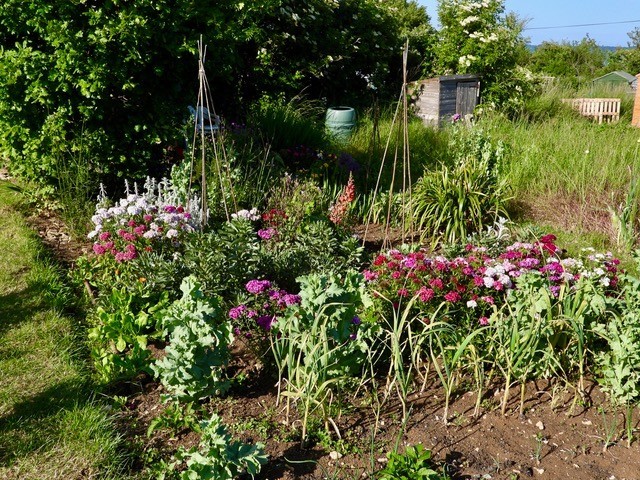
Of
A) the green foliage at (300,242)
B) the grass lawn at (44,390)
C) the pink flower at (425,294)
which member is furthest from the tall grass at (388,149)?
the grass lawn at (44,390)

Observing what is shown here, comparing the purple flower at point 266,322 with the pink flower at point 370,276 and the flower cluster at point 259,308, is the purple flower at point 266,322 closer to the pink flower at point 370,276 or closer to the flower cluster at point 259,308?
the flower cluster at point 259,308

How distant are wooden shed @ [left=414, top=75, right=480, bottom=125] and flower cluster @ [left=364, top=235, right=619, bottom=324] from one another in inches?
307

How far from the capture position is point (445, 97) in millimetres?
11820

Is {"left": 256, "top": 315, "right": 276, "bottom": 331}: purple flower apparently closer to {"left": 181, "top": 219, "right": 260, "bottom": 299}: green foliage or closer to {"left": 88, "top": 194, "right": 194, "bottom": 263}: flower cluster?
{"left": 181, "top": 219, "right": 260, "bottom": 299}: green foliage

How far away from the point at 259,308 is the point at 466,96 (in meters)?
9.39

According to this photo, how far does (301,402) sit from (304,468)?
0.44 metres

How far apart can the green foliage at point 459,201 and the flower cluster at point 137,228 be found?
2027 millimetres

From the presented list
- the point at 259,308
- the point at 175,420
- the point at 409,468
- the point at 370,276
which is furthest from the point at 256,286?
the point at 409,468

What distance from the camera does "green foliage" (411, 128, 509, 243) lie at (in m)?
5.62

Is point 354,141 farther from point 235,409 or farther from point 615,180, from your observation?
point 235,409

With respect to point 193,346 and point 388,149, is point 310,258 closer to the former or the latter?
point 193,346

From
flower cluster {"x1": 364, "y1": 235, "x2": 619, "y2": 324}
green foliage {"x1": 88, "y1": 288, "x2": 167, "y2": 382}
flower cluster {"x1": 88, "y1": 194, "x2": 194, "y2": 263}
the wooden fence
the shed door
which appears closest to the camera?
green foliage {"x1": 88, "y1": 288, "x2": 167, "y2": 382}

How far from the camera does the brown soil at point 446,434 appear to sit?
2908 mm

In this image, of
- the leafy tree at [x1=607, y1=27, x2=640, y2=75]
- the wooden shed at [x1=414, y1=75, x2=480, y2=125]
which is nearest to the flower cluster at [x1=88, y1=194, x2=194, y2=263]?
the wooden shed at [x1=414, y1=75, x2=480, y2=125]
